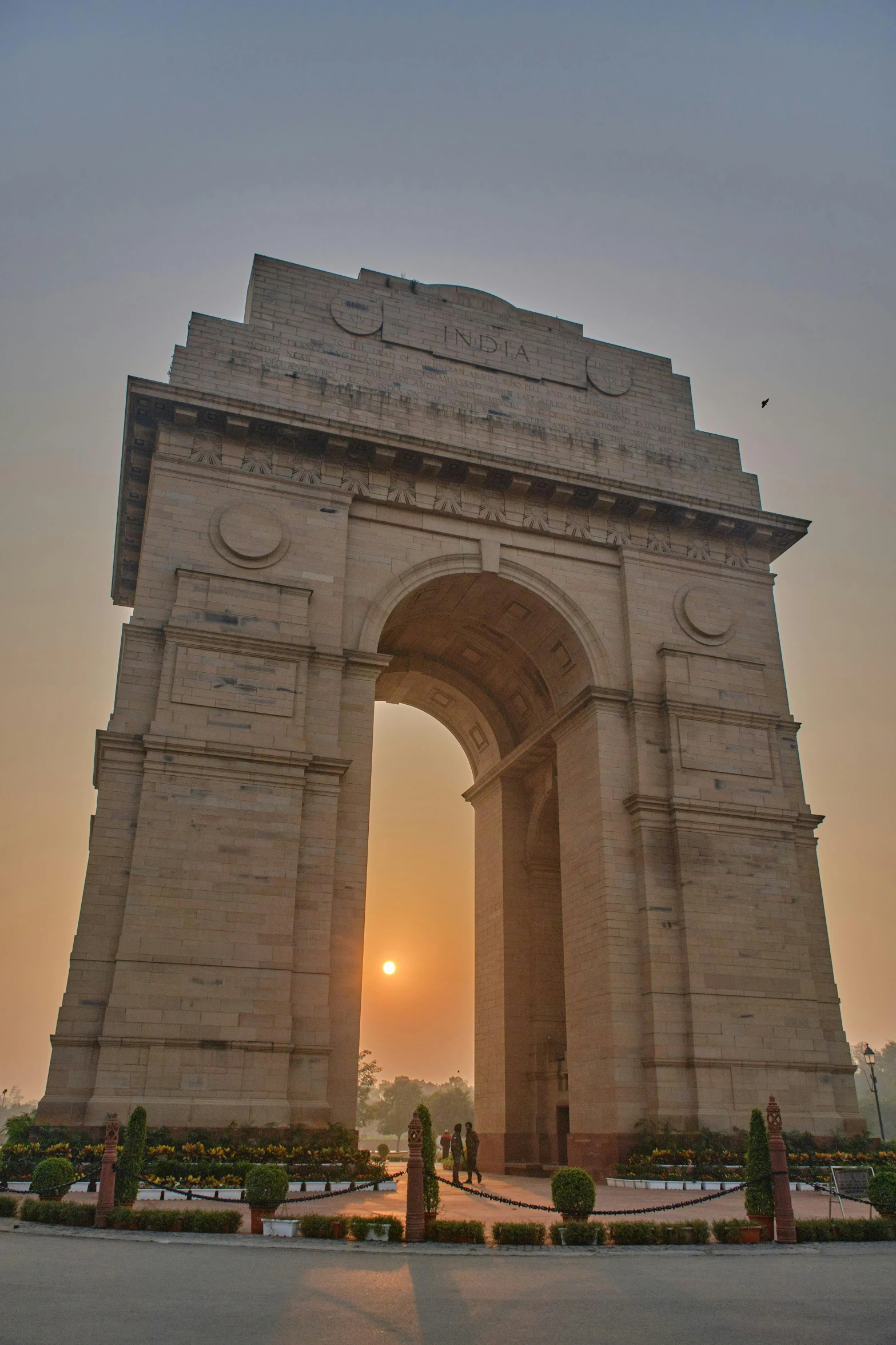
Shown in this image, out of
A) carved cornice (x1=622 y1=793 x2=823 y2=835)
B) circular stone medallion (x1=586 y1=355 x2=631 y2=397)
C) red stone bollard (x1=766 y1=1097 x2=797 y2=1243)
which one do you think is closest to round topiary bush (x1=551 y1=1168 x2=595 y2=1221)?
red stone bollard (x1=766 y1=1097 x2=797 y2=1243)

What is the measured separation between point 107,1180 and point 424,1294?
18.0 feet

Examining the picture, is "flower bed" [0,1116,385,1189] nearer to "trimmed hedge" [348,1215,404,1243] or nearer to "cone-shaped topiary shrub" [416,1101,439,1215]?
"cone-shaped topiary shrub" [416,1101,439,1215]

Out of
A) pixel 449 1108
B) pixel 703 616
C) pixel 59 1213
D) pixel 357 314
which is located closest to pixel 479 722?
pixel 703 616

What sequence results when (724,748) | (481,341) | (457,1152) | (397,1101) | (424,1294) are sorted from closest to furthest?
(424,1294)
(457,1152)
(724,748)
(481,341)
(397,1101)

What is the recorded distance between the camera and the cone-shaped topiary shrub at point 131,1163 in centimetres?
1266

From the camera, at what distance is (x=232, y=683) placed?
20.6 m

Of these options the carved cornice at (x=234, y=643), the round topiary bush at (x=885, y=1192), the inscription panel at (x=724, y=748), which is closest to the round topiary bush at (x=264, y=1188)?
the round topiary bush at (x=885, y=1192)

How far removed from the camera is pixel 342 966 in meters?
19.3

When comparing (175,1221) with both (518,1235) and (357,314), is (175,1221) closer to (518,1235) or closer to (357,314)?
(518,1235)

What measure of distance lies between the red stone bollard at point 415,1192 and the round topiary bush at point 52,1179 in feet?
15.8

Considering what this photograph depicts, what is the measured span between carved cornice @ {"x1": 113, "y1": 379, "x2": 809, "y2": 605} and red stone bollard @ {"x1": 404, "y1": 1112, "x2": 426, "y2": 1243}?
49.4ft

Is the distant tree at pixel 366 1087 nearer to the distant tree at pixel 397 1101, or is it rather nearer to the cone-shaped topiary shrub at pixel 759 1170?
the distant tree at pixel 397 1101

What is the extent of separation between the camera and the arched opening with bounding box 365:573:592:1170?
82.6ft

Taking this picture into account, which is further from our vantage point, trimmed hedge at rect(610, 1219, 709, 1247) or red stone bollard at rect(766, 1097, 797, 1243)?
red stone bollard at rect(766, 1097, 797, 1243)
